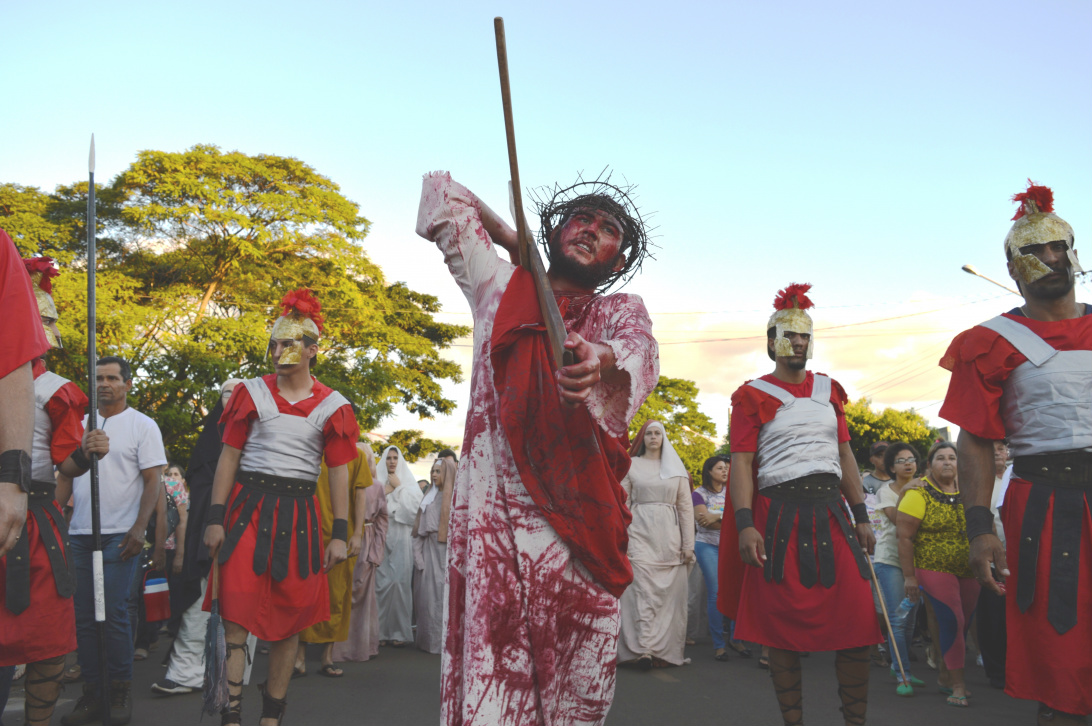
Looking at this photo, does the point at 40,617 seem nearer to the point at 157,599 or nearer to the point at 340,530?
the point at 340,530

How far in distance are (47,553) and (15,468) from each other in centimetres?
209

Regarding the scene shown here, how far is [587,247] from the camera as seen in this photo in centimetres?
268

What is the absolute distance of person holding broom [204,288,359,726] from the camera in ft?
14.4

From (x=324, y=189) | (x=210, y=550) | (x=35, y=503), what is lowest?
(x=210, y=550)

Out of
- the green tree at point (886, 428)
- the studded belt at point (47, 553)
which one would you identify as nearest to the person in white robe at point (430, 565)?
the studded belt at point (47, 553)

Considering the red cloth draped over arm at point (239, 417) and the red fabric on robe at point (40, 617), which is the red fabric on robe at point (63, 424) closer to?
the red fabric on robe at point (40, 617)

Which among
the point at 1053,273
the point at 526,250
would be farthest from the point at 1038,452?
the point at 526,250

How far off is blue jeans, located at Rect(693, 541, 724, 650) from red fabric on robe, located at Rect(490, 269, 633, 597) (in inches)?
290

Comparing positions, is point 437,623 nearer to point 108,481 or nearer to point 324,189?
point 108,481

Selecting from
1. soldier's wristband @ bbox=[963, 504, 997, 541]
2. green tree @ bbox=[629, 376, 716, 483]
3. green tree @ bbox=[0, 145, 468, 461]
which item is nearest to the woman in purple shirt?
soldier's wristband @ bbox=[963, 504, 997, 541]

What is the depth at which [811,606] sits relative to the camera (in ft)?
14.0

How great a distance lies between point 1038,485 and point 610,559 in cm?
168

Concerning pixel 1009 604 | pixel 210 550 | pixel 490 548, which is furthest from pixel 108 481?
pixel 1009 604

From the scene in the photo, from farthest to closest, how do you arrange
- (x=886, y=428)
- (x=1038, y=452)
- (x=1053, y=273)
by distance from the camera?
(x=886, y=428) → (x=1053, y=273) → (x=1038, y=452)
